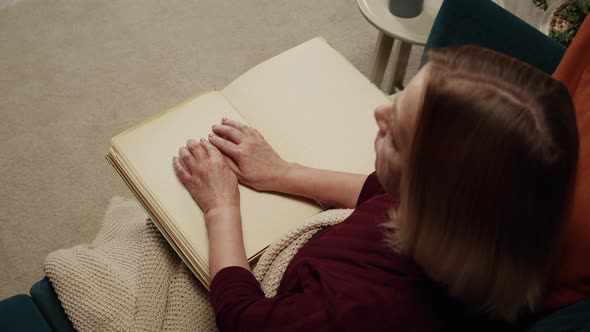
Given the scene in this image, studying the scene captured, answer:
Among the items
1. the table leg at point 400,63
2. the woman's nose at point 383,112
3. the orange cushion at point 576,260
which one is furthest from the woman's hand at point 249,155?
the table leg at point 400,63

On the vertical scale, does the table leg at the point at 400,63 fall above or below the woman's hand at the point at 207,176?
above

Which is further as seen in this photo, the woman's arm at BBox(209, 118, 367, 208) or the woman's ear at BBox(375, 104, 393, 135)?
the woman's arm at BBox(209, 118, 367, 208)

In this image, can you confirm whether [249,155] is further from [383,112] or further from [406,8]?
[406,8]

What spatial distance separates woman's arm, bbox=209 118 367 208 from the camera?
0.86 metres

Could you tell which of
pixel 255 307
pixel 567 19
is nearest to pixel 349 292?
pixel 255 307

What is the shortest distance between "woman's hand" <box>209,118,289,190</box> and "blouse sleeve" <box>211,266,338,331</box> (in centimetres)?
19

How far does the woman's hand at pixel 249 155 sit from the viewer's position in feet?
2.82

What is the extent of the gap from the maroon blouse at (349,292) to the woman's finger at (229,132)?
27 centimetres


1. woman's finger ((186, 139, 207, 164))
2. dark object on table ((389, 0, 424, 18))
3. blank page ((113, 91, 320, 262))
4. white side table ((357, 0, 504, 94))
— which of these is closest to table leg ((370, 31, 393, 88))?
white side table ((357, 0, 504, 94))

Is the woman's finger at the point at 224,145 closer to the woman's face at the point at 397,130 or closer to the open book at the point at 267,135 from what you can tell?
the open book at the point at 267,135

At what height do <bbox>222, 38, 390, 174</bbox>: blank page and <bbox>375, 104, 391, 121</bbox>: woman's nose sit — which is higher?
<bbox>375, 104, 391, 121</bbox>: woman's nose

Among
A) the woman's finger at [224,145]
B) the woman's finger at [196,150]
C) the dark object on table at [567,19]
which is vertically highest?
the dark object on table at [567,19]

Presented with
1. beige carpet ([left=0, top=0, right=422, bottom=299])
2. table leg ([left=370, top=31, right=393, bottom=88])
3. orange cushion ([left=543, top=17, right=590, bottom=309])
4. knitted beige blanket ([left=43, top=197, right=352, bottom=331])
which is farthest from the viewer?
beige carpet ([left=0, top=0, right=422, bottom=299])

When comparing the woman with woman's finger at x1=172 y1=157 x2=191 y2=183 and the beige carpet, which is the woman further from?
the beige carpet
